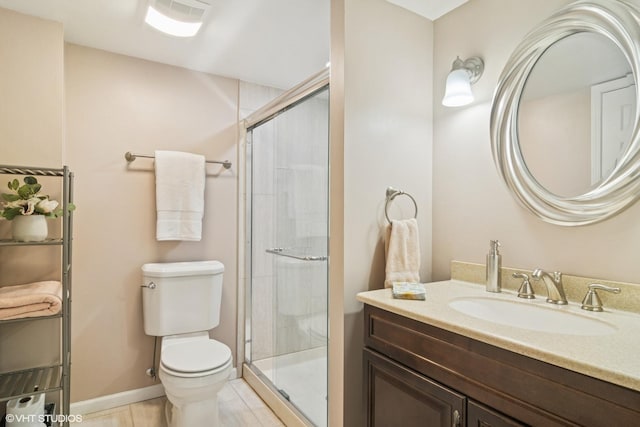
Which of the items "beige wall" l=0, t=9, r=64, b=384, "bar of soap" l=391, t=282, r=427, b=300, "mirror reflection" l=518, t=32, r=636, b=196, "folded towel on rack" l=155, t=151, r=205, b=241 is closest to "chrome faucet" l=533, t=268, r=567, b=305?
"mirror reflection" l=518, t=32, r=636, b=196

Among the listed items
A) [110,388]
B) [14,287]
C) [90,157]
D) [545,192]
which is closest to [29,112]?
[90,157]

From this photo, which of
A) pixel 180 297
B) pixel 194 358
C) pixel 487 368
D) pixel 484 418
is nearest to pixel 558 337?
pixel 487 368

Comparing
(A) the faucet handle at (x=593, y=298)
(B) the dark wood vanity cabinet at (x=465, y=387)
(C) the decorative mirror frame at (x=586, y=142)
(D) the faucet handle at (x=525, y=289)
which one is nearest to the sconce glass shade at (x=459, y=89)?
(C) the decorative mirror frame at (x=586, y=142)

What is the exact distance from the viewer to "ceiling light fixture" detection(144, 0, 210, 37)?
5.58ft

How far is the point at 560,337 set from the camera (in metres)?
0.94

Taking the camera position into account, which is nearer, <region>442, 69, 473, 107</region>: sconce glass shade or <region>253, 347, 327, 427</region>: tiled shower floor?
<region>442, 69, 473, 107</region>: sconce glass shade

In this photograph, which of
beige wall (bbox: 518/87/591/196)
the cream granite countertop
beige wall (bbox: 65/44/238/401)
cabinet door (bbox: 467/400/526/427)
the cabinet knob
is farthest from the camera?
beige wall (bbox: 65/44/238/401)

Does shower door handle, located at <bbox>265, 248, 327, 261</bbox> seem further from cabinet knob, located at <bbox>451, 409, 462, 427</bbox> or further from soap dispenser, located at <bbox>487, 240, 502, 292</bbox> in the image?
cabinet knob, located at <bbox>451, 409, 462, 427</bbox>

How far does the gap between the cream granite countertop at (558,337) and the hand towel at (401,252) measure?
0.17 m

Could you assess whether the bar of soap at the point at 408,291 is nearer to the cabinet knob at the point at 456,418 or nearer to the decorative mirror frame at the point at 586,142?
the cabinet knob at the point at 456,418

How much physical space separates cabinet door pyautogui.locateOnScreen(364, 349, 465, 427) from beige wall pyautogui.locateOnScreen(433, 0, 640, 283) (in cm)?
68

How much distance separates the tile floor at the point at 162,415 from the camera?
206cm

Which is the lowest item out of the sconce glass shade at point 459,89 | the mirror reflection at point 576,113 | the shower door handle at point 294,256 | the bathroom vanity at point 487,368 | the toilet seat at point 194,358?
the toilet seat at point 194,358

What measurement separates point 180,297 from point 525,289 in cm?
195
